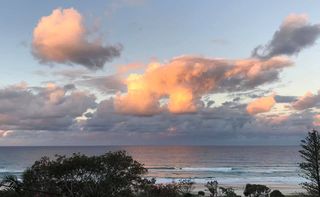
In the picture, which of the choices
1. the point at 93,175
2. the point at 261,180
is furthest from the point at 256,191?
the point at 261,180

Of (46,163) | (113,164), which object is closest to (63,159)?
(46,163)

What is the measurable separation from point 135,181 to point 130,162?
163 cm

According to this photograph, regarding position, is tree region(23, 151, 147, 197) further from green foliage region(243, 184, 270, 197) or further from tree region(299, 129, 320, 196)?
green foliage region(243, 184, 270, 197)

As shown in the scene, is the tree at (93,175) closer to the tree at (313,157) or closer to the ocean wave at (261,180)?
the tree at (313,157)

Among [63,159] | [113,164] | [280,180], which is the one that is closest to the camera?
[113,164]

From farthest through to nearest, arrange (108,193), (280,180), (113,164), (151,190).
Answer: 1. (280,180)
2. (151,190)
3. (113,164)
4. (108,193)

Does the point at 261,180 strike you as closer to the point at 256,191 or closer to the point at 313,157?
the point at 256,191

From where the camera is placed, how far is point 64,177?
35312 millimetres

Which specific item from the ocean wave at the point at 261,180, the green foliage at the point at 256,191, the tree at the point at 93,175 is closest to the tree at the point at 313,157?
the tree at the point at 93,175

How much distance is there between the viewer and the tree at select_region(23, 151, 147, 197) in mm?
32625

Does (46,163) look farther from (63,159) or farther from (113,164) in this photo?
(113,164)

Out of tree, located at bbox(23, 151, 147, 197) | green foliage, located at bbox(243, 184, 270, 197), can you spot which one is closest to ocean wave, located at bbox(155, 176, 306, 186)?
green foliage, located at bbox(243, 184, 270, 197)

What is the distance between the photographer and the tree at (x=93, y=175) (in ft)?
107

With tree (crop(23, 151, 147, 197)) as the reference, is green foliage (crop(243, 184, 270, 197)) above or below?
below
